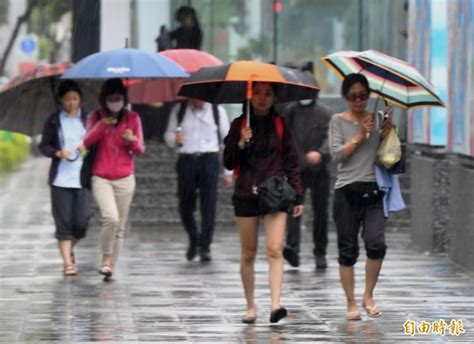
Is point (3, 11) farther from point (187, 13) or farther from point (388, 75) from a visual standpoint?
point (388, 75)

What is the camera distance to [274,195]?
32.0ft

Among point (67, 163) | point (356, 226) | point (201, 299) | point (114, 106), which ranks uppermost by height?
point (114, 106)

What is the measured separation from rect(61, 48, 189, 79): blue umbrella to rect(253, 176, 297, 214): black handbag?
2.60m

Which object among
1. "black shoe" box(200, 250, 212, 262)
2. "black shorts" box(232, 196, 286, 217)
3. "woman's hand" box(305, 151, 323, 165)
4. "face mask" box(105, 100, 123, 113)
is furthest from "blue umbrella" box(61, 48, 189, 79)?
"black shorts" box(232, 196, 286, 217)

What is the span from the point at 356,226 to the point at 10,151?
78.9 feet

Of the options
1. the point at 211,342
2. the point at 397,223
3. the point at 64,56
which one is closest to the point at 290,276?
the point at 211,342

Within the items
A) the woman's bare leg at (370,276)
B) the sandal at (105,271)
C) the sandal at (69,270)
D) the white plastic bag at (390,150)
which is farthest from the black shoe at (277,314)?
the sandal at (69,270)

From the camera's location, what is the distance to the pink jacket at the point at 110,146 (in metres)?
12.3

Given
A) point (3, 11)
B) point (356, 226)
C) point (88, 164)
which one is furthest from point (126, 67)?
point (3, 11)

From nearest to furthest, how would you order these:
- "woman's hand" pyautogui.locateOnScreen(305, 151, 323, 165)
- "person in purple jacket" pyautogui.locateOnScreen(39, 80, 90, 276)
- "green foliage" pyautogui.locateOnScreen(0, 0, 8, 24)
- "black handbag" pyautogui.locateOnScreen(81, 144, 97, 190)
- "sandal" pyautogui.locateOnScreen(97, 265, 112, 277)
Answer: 1. "sandal" pyautogui.locateOnScreen(97, 265, 112, 277)
2. "black handbag" pyautogui.locateOnScreen(81, 144, 97, 190)
3. "person in purple jacket" pyautogui.locateOnScreen(39, 80, 90, 276)
4. "woman's hand" pyautogui.locateOnScreen(305, 151, 323, 165)
5. "green foliage" pyautogui.locateOnScreen(0, 0, 8, 24)

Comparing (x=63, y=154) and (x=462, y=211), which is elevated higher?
(x=63, y=154)

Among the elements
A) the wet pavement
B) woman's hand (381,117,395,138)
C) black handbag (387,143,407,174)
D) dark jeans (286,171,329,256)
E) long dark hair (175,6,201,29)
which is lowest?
the wet pavement

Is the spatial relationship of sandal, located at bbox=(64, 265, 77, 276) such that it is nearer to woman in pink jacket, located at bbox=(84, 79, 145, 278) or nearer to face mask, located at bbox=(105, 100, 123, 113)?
woman in pink jacket, located at bbox=(84, 79, 145, 278)

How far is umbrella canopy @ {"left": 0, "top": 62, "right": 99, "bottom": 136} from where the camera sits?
1305 centimetres
